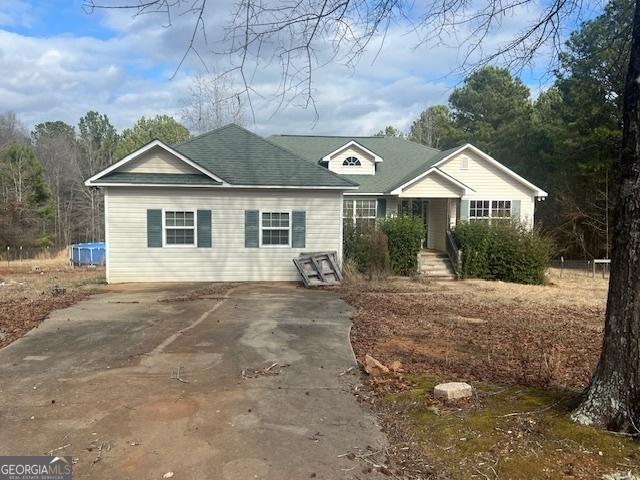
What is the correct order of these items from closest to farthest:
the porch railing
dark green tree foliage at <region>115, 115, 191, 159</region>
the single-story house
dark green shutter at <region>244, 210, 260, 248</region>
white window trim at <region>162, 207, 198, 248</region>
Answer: the single-story house < white window trim at <region>162, 207, 198, 248</region> < dark green shutter at <region>244, 210, 260, 248</region> < the porch railing < dark green tree foliage at <region>115, 115, 191, 159</region>

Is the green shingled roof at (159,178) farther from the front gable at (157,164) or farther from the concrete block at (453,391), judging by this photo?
the concrete block at (453,391)

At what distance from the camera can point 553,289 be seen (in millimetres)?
16016

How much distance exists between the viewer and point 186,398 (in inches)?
205

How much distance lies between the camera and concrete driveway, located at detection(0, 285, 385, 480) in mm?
3838

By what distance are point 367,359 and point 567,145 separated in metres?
22.7

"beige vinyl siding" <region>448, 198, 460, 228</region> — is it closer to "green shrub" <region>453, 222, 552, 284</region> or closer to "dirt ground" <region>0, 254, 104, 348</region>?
"green shrub" <region>453, 222, 552, 284</region>

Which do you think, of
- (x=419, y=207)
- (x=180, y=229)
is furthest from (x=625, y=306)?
(x=419, y=207)

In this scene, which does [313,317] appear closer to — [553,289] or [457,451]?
[457,451]

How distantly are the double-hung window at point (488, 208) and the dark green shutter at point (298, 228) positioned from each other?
26.1 feet

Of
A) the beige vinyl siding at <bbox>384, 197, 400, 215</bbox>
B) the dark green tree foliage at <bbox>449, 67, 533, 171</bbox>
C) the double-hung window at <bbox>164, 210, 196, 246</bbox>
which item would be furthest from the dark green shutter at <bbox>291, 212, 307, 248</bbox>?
the dark green tree foliage at <bbox>449, 67, 533, 171</bbox>

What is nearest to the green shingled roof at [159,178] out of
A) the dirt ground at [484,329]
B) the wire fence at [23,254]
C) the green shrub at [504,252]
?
the dirt ground at [484,329]

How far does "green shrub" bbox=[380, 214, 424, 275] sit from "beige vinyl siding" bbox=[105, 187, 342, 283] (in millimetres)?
2043

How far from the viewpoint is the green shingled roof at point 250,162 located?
16.0 meters

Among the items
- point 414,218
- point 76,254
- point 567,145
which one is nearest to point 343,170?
point 414,218
